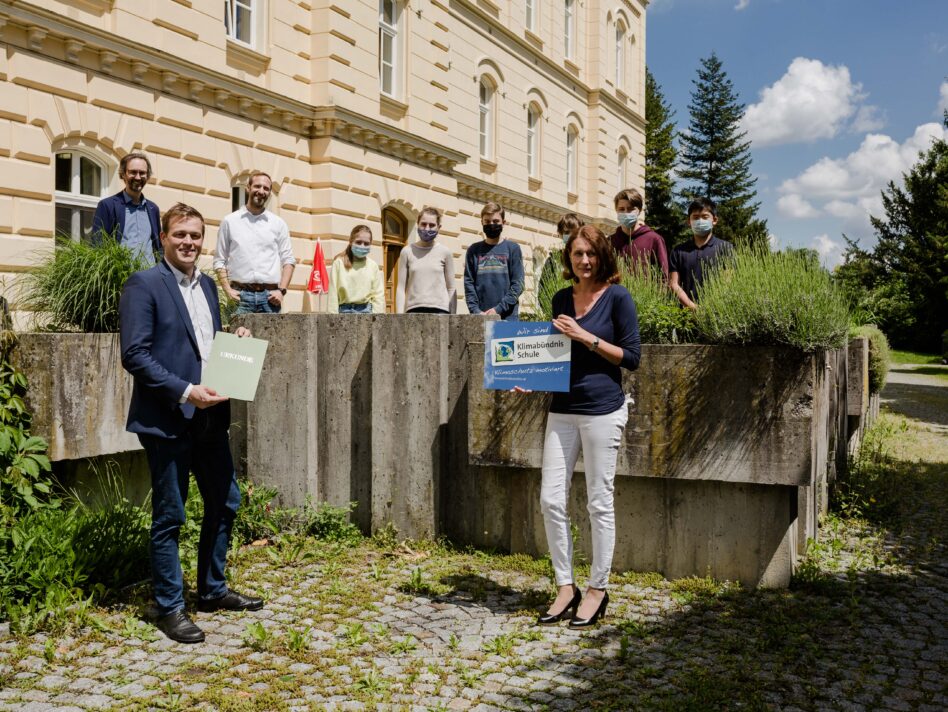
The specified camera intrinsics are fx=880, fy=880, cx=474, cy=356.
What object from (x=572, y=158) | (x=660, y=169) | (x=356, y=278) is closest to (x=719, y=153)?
(x=660, y=169)

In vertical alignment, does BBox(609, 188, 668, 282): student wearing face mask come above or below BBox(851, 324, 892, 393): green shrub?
above

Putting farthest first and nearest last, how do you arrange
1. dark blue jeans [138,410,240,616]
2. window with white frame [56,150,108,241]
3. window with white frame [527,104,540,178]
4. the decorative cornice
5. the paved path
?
window with white frame [527,104,540,178], the decorative cornice, window with white frame [56,150,108,241], dark blue jeans [138,410,240,616], the paved path

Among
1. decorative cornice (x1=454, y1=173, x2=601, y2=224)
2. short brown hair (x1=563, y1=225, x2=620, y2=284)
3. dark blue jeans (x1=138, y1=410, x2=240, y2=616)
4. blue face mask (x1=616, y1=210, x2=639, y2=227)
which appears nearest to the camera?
dark blue jeans (x1=138, y1=410, x2=240, y2=616)

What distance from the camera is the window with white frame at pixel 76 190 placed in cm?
1153

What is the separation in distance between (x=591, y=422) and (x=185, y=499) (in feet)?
7.28

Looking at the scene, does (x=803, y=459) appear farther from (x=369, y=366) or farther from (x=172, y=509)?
(x=172, y=509)

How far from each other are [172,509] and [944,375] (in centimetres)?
3098

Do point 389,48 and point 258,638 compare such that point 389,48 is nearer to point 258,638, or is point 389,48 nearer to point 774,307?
point 774,307

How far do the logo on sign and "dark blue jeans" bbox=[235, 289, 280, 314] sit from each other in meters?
3.41

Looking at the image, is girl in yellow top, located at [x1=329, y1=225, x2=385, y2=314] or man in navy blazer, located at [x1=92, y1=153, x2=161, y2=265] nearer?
man in navy blazer, located at [x1=92, y1=153, x2=161, y2=265]

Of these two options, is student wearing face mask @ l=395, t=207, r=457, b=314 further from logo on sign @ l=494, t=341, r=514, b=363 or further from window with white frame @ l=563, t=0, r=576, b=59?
window with white frame @ l=563, t=0, r=576, b=59

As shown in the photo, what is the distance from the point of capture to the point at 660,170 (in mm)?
55125

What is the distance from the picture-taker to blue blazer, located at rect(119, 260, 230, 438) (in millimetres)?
4445

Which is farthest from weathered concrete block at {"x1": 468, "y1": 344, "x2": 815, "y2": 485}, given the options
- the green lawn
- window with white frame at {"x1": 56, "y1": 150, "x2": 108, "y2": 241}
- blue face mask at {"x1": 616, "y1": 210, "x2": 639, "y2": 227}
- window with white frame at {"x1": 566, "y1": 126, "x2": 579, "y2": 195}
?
the green lawn
